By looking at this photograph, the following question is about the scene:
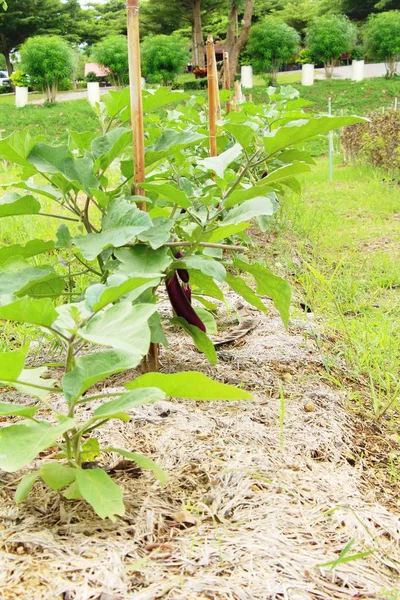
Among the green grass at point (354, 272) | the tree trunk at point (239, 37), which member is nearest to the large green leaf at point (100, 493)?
the green grass at point (354, 272)

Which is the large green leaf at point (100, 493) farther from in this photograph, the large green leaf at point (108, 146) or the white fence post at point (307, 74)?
the white fence post at point (307, 74)

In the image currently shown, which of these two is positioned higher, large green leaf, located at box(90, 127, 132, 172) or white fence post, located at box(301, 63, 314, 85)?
white fence post, located at box(301, 63, 314, 85)

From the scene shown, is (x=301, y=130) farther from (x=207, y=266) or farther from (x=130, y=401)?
(x=130, y=401)

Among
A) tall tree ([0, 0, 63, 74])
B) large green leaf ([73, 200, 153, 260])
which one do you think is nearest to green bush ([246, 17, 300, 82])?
tall tree ([0, 0, 63, 74])

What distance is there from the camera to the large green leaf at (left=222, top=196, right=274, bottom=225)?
127 centimetres

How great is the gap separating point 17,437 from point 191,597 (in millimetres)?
330

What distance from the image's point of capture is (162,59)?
1914 centimetres

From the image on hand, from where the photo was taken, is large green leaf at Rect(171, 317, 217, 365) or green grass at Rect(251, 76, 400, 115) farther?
green grass at Rect(251, 76, 400, 115)

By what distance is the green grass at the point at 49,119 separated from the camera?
13812 millimetres

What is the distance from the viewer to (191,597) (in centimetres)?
87

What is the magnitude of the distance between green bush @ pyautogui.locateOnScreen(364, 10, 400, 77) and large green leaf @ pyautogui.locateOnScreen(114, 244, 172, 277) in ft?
67.3

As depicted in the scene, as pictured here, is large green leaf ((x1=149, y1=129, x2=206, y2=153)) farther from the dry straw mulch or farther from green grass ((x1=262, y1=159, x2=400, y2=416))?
green grass ((x1=262, y1=159, x2=400, y2=416))

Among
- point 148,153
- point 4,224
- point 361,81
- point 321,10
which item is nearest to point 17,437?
point 148,153

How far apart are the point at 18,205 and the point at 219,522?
760 millimetres
